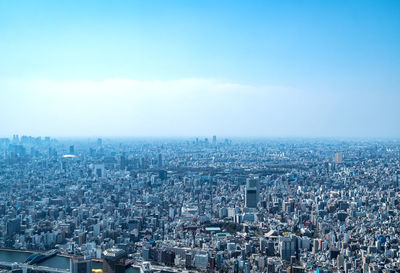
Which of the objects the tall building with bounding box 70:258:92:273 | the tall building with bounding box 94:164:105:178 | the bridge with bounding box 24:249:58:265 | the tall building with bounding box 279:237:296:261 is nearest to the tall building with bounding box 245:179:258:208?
the tall building with bounding box 279:237:296:261

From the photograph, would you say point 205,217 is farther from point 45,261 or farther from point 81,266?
point 81,266

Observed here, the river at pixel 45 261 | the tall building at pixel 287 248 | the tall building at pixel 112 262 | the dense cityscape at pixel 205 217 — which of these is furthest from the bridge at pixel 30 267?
the tall building at pixel 287 248

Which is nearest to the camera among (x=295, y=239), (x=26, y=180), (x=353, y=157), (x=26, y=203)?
(x=295, y=239)

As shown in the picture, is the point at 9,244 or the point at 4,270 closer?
the point at 4,270

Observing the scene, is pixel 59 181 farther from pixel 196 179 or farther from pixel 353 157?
pixel 353 157

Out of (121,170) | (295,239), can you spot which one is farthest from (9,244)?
(121,170)

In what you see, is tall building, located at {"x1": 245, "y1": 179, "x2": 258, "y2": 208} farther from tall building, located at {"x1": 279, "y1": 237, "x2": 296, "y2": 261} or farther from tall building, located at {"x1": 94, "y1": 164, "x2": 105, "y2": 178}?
tall building, located at {"x1": 94, "y1": 164, "x2": 105, "y2": 178}

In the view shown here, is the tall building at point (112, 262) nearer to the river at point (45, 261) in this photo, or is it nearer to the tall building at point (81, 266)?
the tall building at point (81, 266)

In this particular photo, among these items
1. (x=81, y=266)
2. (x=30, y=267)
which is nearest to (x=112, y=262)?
(x=81, y=266)
